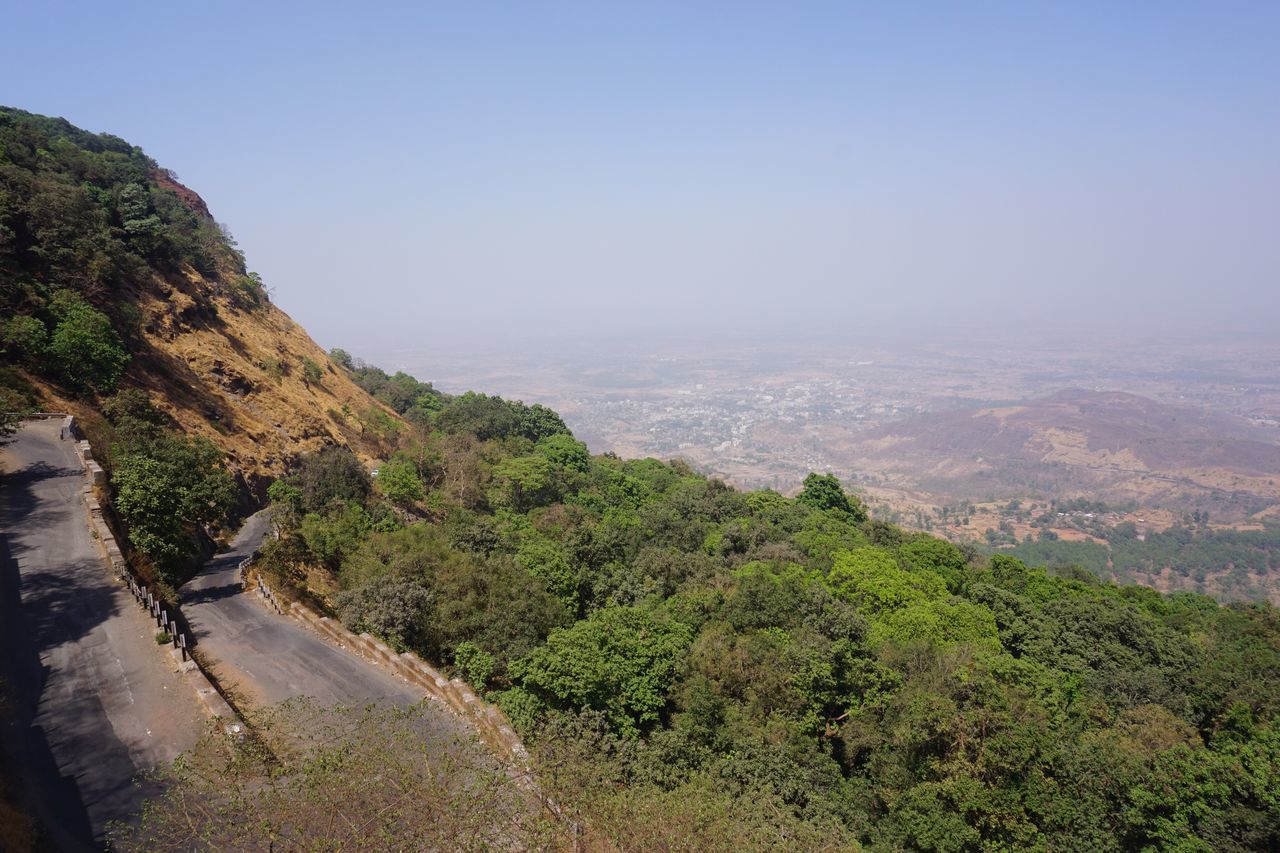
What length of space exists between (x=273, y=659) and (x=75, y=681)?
3711 mm

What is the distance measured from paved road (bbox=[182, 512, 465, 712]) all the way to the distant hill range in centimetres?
11924

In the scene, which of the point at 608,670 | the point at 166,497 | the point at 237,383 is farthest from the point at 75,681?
the point at 237,383

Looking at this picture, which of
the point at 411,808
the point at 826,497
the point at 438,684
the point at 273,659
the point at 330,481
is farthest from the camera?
the point at 826,497

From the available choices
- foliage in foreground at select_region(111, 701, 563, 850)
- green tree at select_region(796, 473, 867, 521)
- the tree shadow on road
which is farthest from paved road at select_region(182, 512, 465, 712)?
green tree at select_region(796, 473, 867, 521)

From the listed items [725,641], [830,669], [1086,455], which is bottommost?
[1086,455]

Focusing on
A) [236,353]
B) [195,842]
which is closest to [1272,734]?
[195,842]

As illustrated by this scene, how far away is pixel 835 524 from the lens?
3459 cm

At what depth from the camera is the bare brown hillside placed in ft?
101

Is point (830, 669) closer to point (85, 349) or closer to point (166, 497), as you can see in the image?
point (166, 497)

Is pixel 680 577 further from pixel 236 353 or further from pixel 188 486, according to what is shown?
pixel 236 353

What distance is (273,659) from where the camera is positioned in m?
15.7

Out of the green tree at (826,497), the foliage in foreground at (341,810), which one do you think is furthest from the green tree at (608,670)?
the green tree at (826,497)

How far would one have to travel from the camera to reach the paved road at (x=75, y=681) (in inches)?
403

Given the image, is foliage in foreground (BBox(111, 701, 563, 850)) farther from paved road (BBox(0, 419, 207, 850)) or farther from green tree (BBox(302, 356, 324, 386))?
green tree (BBox(302, 356, 324, 386))
